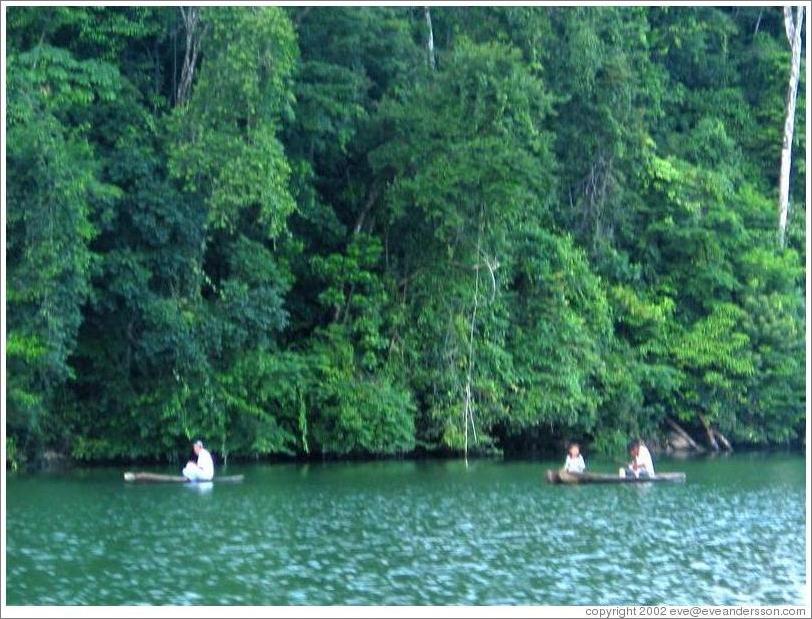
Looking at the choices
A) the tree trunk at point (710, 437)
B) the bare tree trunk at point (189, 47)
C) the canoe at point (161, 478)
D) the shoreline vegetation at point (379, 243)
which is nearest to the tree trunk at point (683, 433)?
the shoreline vegetation at point (379, 243)

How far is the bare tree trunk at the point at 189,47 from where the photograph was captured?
3412 centimetres

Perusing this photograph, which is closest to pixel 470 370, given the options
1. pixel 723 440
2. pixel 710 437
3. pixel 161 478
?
pixel 710 437

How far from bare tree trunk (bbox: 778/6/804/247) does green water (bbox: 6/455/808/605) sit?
1275cm

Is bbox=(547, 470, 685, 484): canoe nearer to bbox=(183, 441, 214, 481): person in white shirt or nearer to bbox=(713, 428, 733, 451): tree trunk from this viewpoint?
bbox=(183, 441, 214, 481): person in white shirt

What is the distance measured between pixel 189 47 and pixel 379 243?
19.6ft

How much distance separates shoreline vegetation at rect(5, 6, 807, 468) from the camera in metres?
32.2

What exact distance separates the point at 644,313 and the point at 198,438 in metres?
11.9

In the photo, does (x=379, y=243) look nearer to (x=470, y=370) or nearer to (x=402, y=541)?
(x=470, y=370)

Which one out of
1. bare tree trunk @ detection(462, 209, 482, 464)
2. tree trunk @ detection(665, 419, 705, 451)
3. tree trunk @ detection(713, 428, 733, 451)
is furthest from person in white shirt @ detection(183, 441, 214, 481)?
tree trunk @ detection(713, 428, 733, 451)

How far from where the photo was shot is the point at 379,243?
3644cm

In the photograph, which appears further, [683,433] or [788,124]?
[788,124]

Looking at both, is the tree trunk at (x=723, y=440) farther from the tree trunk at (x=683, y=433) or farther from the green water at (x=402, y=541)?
the green water at (x=402, y=541)

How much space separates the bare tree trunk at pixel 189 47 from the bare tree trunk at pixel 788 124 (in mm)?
16041

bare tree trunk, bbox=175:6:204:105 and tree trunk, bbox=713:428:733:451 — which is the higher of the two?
bare tree trunk, bbox=175:6:204:105
